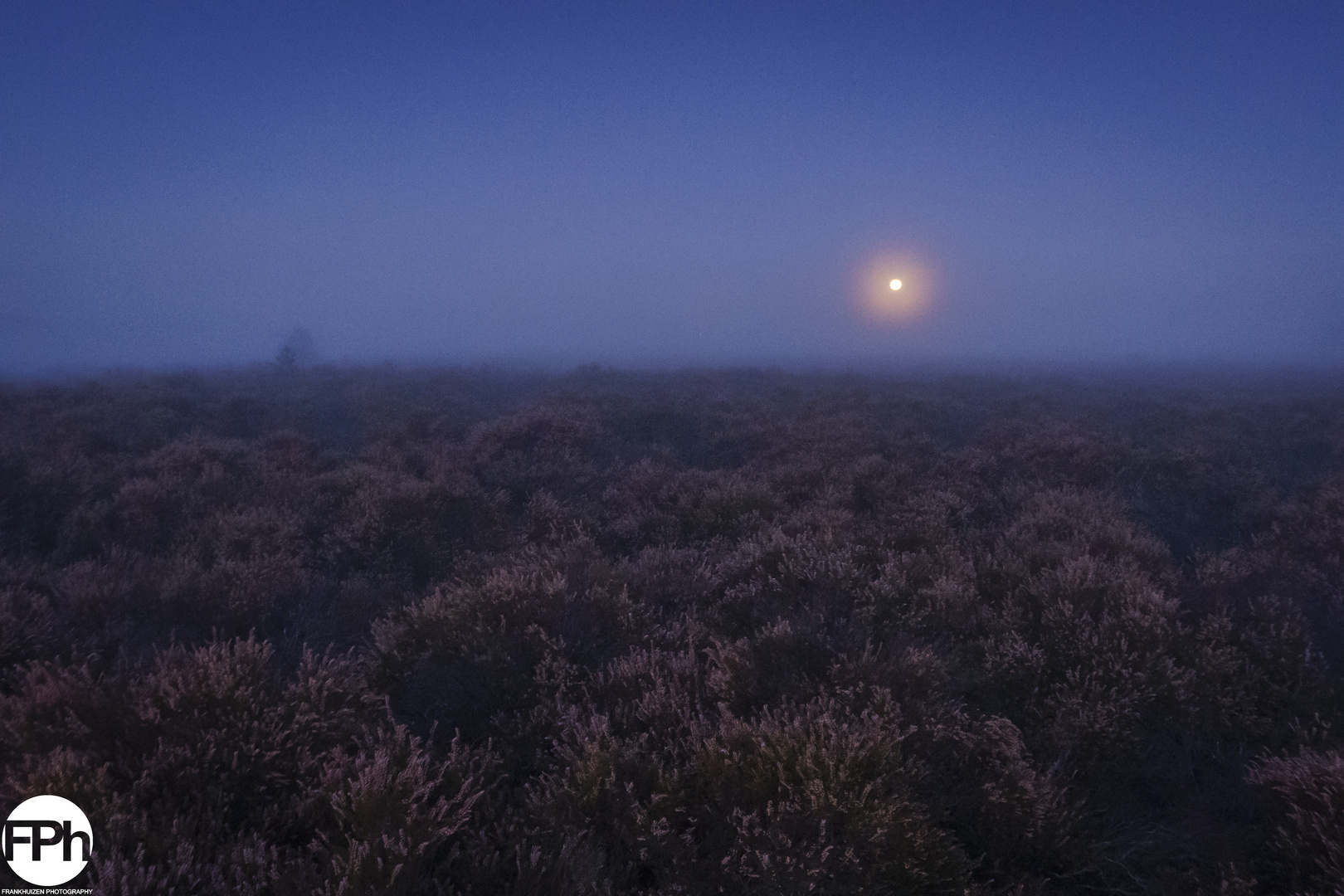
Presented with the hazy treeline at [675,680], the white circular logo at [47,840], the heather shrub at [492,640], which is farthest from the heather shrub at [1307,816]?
the white circular logo at [47,840]

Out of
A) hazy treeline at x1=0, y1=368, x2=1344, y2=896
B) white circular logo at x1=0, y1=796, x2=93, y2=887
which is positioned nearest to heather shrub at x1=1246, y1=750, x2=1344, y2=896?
hazy treeline at x1=0, y1=368, x2=1344, y2=896

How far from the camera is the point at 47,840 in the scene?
7.32ft

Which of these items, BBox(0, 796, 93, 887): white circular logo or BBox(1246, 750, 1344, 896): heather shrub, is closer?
BBox(0, 796, 93, 887): white circular logo

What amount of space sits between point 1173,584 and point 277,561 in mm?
7670

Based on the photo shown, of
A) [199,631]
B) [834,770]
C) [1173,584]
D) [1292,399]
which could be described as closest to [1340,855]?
[834,770]

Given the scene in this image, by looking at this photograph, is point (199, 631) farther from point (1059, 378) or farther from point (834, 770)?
point (1059, 378)

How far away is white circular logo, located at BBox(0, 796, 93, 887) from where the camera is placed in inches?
82.7

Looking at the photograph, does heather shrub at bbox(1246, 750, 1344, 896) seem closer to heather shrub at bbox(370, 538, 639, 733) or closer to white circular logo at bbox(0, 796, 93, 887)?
heather shrub at bbox(370, 538, 639, 733)

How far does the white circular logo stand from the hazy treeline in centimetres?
6

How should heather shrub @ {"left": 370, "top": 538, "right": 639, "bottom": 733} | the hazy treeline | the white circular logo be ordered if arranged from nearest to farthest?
1. the white circular logo
2. the hazy treeline
3. heather shrub @ {"left": 370, "top": 538, "right": 639, "bottom": 733}

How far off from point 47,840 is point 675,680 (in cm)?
258

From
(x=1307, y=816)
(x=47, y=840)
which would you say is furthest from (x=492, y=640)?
(x=1307, y=816)

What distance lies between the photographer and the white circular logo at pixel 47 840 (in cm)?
210

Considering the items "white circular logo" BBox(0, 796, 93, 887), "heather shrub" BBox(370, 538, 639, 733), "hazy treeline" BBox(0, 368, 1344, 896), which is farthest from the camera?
"heather shrub" BBox(370, 538, 639, 733)
